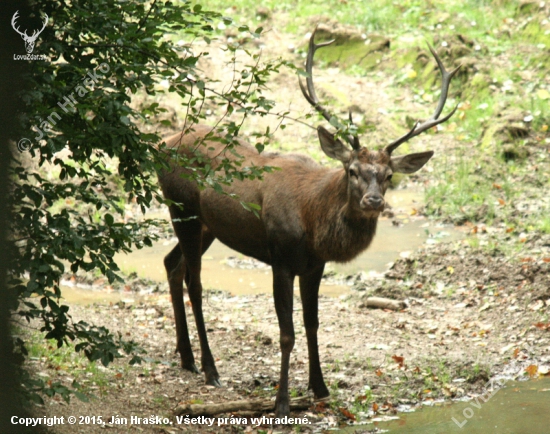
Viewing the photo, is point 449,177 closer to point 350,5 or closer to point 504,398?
point 504,398

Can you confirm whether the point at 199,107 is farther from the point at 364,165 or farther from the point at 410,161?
the point at 364,165

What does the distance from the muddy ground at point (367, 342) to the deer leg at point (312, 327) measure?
7.2 inches

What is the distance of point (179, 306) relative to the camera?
739 centimetres

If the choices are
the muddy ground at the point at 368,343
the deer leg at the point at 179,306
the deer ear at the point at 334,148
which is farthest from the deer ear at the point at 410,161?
the deer leg at the point at 179,306

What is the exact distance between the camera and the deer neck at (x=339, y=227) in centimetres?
635

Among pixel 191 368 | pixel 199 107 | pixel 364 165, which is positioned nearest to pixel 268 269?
pixel 191 368

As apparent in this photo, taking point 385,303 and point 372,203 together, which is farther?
point 385,303

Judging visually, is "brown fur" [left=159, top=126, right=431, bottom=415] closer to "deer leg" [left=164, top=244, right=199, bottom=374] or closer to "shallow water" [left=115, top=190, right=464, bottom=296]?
"deer leg" [left=164, top=244, right=199, bottom=374]

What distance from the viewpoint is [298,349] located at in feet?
25.7

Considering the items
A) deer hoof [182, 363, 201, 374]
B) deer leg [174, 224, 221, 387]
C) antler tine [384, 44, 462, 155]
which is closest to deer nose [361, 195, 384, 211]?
antler tine [384, 44, 462, 155]

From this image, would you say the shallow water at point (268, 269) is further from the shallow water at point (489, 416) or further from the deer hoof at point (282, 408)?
the deer hoof at point (282, 408)

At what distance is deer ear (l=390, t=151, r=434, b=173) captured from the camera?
663 centimetres

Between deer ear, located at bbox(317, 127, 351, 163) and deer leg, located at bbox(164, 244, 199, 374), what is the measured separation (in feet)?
6.58

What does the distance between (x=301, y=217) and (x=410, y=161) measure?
1.09 metres
